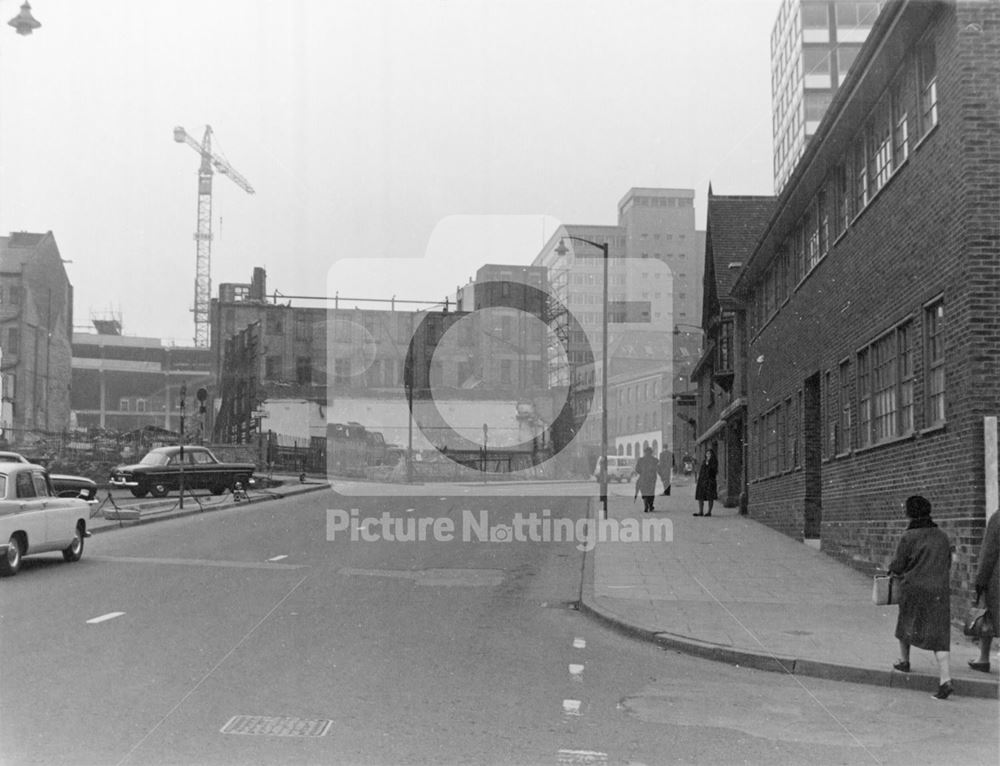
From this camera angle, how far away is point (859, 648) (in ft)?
36.1

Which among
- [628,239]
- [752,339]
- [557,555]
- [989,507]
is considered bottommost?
[557,555]

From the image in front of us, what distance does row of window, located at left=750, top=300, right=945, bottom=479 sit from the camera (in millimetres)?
14078

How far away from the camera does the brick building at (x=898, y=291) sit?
12461mm

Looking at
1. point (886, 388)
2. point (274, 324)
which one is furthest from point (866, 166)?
point (274, 324)

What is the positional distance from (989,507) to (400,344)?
64981 mm

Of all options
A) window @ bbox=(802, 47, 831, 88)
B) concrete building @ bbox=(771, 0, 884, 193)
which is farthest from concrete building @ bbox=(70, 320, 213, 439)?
window @ bbox=(802, 47, 831, 88)

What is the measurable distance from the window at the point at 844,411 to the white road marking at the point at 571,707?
37.6ft

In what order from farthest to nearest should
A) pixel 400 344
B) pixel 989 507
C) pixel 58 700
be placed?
pixel 400 344 → pixel 989 507 → pixel 58 700

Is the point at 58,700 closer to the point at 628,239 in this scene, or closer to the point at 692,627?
the point at 692,627

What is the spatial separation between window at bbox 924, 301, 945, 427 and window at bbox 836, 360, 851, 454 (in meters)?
4.42

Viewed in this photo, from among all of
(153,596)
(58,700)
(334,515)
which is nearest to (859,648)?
(58,700)

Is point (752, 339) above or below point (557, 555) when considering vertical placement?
above

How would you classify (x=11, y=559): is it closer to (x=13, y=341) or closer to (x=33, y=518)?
(x=33, y=518)

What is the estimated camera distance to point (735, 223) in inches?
1451
